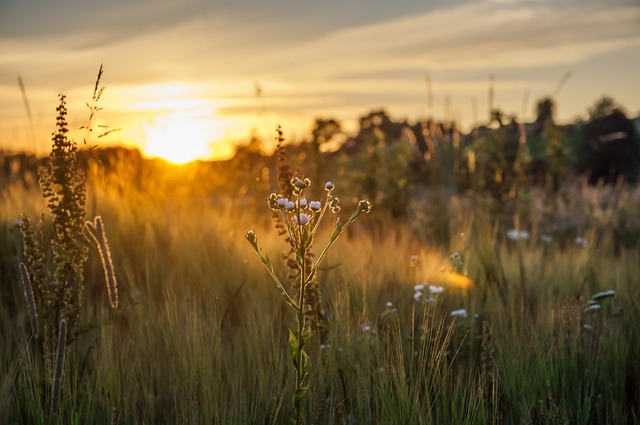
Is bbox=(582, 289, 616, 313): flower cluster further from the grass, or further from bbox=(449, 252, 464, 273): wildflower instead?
bbox=(449, 252, 464, 273): wildflower

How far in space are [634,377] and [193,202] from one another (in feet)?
18.2

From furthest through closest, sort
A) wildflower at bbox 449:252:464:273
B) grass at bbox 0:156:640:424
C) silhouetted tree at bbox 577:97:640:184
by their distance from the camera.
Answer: silhouetted tree at bbox 577:97:640:184, wildflower at bbox 449:252:464:273, grass at bbox 0:156:640:424

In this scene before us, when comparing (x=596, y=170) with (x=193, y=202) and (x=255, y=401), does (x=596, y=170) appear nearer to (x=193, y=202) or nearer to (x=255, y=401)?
(x=193, y=202)

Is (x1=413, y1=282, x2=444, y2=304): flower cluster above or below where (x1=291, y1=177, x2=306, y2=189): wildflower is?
below

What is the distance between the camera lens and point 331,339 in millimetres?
2623

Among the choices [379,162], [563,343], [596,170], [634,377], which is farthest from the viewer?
[596,170]

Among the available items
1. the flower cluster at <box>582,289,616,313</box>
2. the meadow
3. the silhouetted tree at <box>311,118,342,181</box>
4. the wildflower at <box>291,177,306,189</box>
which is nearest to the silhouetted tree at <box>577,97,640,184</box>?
the silhouetted tree at <box>311,118,342,181</box>

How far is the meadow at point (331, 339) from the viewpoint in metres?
2.38

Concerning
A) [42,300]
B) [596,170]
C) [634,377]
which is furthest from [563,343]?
[596,170]

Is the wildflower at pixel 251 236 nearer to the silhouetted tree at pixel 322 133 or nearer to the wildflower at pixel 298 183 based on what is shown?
the wildflower at pixel 298 183

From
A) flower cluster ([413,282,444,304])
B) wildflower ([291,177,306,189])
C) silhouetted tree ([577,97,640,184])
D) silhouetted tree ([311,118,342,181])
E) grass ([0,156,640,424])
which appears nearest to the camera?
wildflower ([291,177,306,189])

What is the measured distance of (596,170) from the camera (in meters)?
20.6

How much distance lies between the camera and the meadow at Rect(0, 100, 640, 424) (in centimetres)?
238

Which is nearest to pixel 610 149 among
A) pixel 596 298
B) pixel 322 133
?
pixel 322 133
